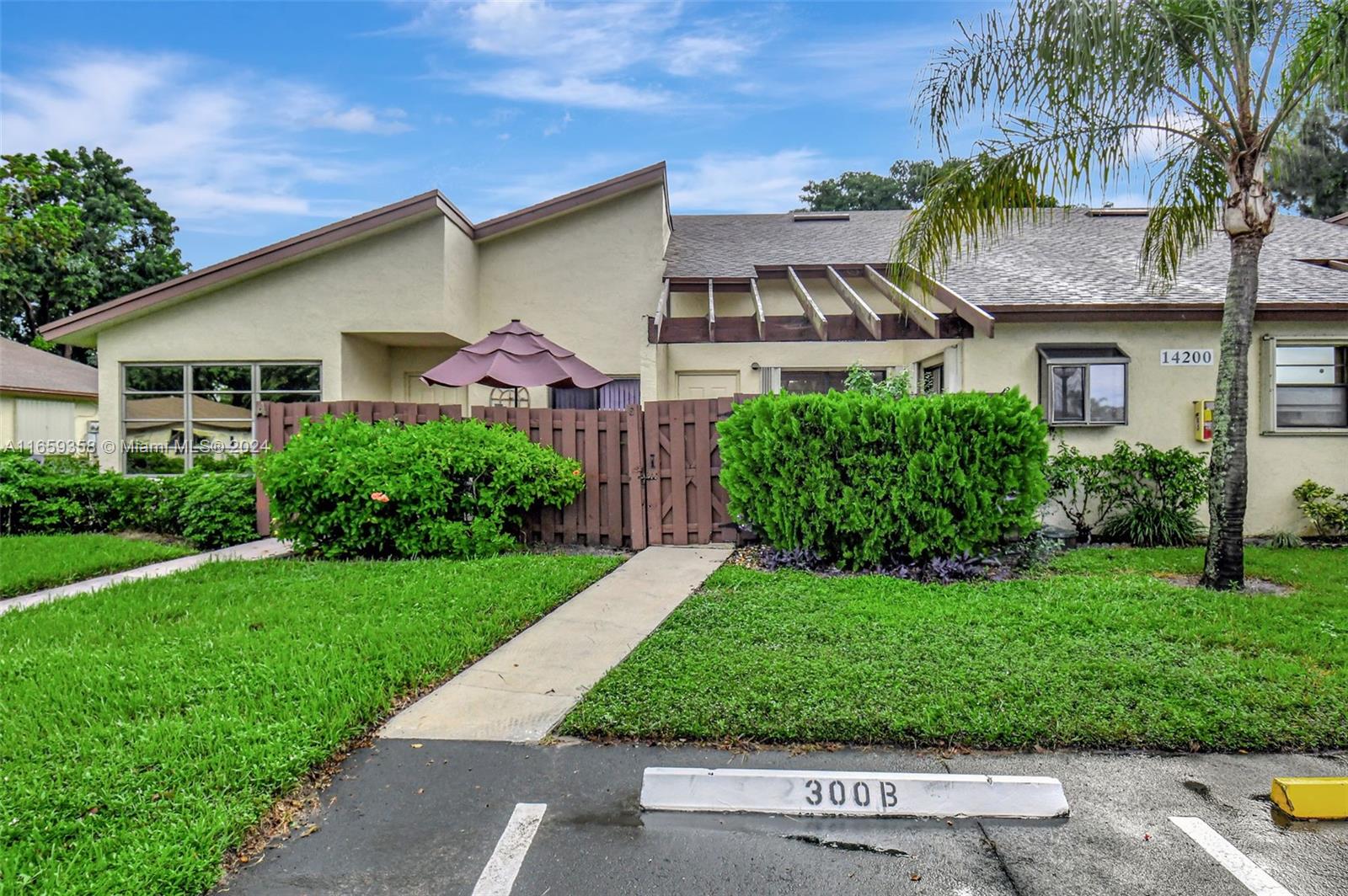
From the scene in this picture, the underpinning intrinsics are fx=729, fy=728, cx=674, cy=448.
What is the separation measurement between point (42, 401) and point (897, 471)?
23.9 meters

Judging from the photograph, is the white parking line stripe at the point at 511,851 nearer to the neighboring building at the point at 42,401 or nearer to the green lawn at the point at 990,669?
the green lawn at the point at 990,669

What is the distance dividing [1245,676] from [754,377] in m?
9.32

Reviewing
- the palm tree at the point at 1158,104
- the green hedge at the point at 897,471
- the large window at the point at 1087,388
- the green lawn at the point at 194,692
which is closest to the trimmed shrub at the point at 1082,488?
the large window at the point at 1087,388

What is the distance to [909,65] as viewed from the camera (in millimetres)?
7734

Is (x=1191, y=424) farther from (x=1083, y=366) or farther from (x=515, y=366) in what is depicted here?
(x=515, y=366)

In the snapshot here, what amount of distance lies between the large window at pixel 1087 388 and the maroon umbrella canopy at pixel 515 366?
6202 millimetres

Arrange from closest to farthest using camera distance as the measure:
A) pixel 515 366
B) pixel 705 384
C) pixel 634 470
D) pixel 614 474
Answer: pixel 634 470 < pixel 614 474 < pixel 515 366 < pixel 705 384

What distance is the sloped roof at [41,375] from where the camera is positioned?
63.7 feet

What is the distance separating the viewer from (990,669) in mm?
4301

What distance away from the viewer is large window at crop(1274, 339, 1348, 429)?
376 inches

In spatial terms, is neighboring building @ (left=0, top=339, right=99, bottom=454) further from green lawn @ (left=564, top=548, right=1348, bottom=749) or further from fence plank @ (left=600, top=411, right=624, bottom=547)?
green lawn @ (left=564, top=548, right=1348, bottom=749)

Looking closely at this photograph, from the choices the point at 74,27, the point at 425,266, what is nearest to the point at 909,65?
the point at 425,266

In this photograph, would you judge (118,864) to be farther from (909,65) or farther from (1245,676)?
(909,65)

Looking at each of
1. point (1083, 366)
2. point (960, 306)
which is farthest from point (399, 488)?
point (1083, 366)
